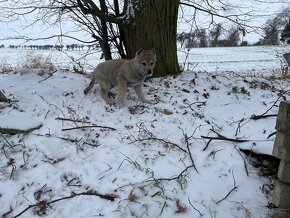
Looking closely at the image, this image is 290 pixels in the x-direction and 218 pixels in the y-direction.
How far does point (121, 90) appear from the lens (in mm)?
5961

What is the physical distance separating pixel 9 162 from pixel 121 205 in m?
1.51

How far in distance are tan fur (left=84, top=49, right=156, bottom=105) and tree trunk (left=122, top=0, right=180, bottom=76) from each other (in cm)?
103

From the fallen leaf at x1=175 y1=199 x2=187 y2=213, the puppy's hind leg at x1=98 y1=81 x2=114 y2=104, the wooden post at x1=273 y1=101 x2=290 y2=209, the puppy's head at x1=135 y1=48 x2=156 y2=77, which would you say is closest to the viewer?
the wooden post at x1=273 y1=101 x2=290 y2=209

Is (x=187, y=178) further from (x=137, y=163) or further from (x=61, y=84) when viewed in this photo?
(x=61, y=84)

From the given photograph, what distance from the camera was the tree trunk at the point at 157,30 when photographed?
704 cm

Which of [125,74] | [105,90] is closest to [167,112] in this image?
[125,74]

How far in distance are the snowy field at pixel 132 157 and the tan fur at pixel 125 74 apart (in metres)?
0.24

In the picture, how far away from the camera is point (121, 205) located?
343 cm

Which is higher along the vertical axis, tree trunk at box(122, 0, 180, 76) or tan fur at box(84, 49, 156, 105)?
tree trunk at box(122, 0, 180, 76)

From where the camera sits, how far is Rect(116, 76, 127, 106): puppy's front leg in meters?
5.91

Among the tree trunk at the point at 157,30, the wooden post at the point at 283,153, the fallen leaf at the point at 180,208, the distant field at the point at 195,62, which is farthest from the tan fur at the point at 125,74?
the wooden post at the point at 283,153

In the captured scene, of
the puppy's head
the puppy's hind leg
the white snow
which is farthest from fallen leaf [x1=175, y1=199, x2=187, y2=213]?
the puppy's hind leg

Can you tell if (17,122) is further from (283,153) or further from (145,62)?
(283,153)

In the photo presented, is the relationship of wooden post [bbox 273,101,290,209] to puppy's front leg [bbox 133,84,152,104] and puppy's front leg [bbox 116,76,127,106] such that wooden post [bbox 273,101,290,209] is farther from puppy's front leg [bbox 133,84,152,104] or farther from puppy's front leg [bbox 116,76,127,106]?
puppy's front leg [bbox 116,76,127,106]
